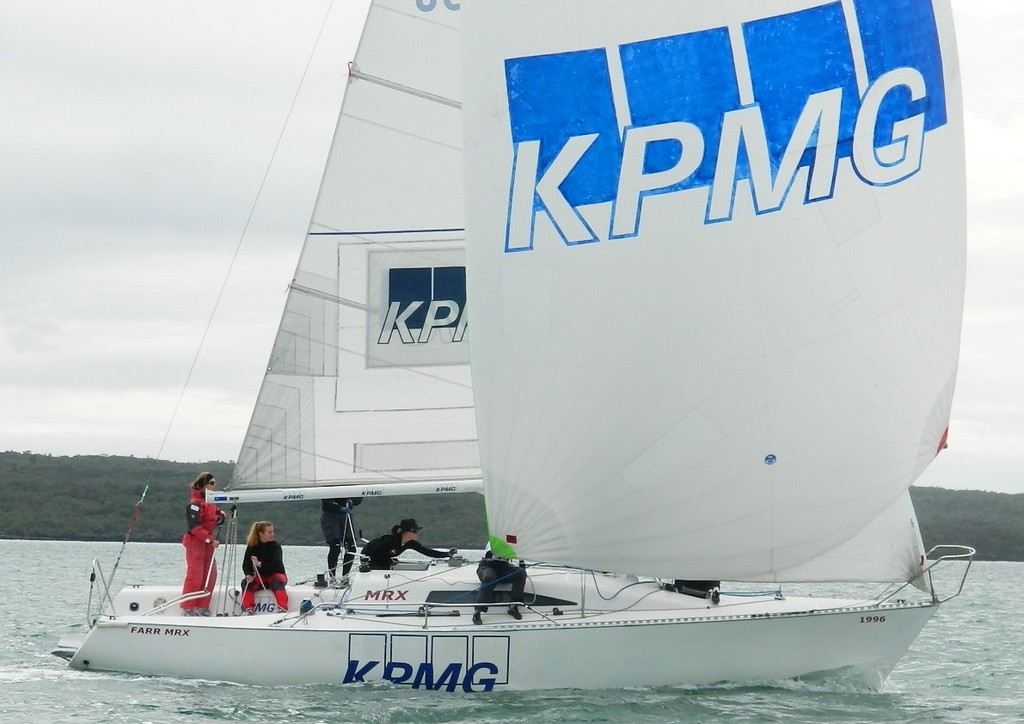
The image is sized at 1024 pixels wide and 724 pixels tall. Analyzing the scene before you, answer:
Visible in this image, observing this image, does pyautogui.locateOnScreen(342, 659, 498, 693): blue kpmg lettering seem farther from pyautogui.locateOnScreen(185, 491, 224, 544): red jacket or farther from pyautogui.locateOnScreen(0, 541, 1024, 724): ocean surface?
pyautogui.locateOnScreen(185, 491, 224, 544): red jacket

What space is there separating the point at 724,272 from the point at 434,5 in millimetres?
4602

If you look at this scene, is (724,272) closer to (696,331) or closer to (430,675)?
(696,331)

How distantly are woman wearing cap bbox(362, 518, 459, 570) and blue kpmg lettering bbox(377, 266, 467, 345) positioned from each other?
5.52 ft

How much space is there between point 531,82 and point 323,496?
A: 13.9 feet

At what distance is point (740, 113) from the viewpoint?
32.9 ft

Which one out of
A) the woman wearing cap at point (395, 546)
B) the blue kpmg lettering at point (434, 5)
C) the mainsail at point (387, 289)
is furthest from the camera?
the blue kpmg lettering at point (434, 5)

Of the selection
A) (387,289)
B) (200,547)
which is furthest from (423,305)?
(200,547)

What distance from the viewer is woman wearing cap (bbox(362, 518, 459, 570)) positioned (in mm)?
12531

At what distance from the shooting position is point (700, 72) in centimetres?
1009

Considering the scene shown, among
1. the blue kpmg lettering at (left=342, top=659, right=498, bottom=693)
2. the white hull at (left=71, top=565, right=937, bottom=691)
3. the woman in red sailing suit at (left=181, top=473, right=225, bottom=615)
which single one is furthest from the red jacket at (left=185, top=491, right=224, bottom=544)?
the blue kpmg lettering at (left=342, top=659, right=498, bottom=693)

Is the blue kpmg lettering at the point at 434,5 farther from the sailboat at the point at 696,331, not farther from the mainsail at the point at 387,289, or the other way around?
the sailboat at the point at 696,331

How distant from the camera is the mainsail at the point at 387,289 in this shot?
42.0 ft

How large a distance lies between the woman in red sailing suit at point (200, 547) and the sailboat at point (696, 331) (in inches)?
34.6

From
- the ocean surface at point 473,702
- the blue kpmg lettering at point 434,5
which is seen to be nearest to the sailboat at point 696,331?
the ocean surface at point 473,702
